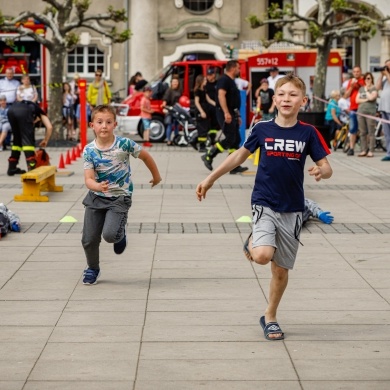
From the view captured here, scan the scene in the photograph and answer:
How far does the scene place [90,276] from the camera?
9.03m

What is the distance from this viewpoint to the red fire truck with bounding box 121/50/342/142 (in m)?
29.2

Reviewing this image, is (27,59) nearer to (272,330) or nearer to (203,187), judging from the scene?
(203,187)

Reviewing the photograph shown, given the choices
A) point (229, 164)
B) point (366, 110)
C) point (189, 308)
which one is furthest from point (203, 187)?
point (366, 110)

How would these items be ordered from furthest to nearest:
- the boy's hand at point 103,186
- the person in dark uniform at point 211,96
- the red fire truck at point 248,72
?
the red fire truck at point 248,72 < the person in dark uniform at point 211,96 < the boy's hand at point 103,186

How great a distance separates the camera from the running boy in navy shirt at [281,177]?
711 cm

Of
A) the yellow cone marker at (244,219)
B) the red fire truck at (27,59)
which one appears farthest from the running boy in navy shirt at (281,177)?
the red fire truck at (27,59)

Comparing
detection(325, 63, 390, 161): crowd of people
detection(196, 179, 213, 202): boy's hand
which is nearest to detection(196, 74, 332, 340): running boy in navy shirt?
detection(196, 179, 213, 202): boy's hand

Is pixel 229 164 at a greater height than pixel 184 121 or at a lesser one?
greater

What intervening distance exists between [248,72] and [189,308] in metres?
27.1

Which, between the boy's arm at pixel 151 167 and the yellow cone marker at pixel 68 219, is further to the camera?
the yellow cone marker at pixel 68 219

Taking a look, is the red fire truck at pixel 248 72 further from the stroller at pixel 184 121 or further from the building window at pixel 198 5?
the building window at pixel 198 5

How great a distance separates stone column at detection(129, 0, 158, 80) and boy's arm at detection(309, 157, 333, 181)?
34.4m

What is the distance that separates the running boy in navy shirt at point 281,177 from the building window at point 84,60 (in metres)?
35.1

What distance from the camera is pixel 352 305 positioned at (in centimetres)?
814
